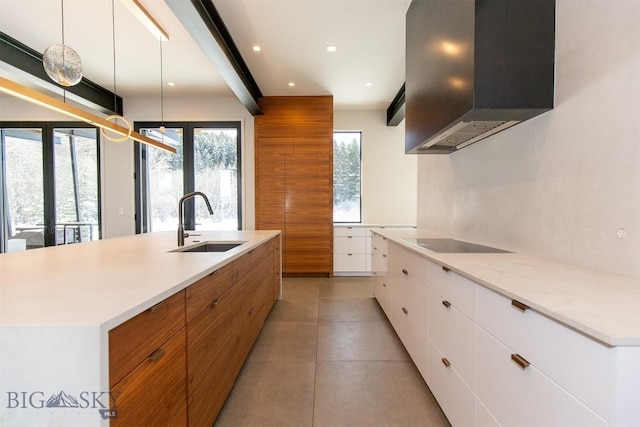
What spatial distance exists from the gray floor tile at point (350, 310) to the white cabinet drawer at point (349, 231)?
1442mm

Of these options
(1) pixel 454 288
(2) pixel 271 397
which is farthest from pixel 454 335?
(2) pixel 271 397

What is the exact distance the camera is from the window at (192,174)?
198 inches

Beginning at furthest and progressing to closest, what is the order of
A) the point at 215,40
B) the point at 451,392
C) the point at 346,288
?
the point at 346,288 → the point at 215,40 → the point at 451,392

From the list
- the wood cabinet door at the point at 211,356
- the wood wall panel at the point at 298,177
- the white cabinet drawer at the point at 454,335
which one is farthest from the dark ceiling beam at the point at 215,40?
the white cabinet drawer at the point at 454,335

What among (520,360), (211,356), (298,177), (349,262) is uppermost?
(298,177)

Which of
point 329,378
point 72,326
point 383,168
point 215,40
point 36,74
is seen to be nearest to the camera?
point 72,326

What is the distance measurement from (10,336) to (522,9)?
8.01ft

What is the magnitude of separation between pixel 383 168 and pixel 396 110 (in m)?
1.12

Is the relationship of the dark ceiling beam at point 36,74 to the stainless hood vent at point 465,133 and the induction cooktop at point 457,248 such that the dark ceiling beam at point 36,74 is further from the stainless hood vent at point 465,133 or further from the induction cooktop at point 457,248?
the induction cooktop at point 457,248

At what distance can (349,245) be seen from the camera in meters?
4.96

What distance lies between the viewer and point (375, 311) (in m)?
3.29

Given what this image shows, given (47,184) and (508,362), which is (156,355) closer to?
(508,362)

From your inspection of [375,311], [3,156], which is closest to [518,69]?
[375,311]

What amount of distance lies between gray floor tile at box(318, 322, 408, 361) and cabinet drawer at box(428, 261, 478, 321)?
96cm
